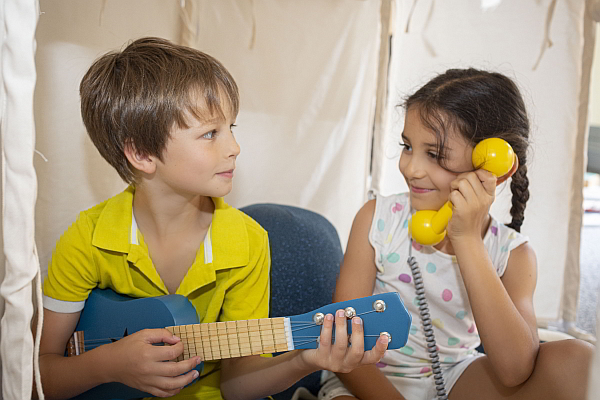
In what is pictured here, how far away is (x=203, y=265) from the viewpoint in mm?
1257

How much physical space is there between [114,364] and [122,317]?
0.13 meters

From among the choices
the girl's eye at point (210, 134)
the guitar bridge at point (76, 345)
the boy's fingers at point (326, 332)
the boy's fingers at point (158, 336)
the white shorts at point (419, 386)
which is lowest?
the white shorts at point (419, 386)

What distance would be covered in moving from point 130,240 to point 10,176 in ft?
1.58

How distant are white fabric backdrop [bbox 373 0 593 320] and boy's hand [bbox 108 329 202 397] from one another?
1.19m

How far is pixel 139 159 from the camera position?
3.98ft

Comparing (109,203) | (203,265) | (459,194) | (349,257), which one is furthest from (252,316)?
(459,194)

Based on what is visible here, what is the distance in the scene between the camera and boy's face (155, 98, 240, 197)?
1168 millimetres

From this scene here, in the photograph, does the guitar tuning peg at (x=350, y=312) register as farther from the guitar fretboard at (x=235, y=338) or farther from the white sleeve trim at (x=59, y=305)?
the white sleeve trim at (x=59, y=305)

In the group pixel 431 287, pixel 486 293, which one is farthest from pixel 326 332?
pixel 431 287

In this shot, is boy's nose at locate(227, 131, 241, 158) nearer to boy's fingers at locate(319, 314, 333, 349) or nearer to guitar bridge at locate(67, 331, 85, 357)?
boy's fingers at locate(319, 314, 333, 349)

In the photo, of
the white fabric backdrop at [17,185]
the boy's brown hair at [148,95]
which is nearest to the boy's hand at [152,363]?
the white fabric backdrop at [17,185]

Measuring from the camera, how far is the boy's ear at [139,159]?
1.21 m

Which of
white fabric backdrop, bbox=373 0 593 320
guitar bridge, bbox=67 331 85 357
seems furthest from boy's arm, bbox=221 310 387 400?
white fabric backdrop, bbox=373 0 593 320

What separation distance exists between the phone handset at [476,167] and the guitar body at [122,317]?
0.56 metres
